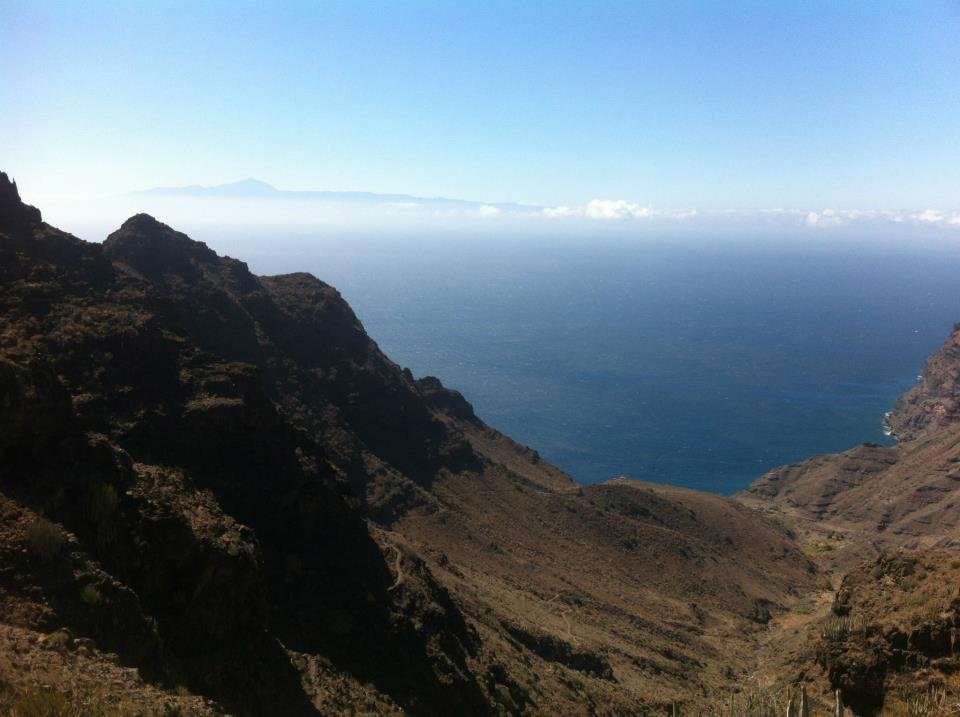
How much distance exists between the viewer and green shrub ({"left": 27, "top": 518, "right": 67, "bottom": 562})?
47.5 ft

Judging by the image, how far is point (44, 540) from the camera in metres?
14.7

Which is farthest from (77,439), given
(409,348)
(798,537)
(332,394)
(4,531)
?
(409,348)

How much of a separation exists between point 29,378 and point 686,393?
484 ft

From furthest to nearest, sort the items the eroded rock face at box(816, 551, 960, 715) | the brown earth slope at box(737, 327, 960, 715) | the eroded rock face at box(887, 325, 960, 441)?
1. the eroded rock face at box(887, 325, 960, 441)
2. the brown earth slope at box(737, 327, 960, 715)
3. the eroded rock face at box(816, 551, 960, 715)

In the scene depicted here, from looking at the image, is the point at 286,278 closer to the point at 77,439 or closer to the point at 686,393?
the point at 77,439

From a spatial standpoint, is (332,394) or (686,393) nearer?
(332,394)

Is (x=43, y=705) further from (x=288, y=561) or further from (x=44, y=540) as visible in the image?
(x=288, y=561)

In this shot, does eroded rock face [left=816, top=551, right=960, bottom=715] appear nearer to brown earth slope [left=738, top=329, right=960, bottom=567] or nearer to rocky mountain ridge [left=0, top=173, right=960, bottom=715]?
rocky mountain ridge [left=0, top=173, right=960, bottom=715]

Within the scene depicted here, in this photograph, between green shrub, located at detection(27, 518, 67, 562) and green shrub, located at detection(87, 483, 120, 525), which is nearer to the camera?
green shrub, located at detection(27, 518, 67, 562)

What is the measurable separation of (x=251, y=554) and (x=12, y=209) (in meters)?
23.5

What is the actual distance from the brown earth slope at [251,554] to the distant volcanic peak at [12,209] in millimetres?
192

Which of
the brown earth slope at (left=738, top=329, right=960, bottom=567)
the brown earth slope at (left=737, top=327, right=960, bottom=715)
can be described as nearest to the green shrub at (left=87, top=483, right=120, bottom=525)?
the brown earth slope at (left=737, top=327, right=960, bottom=715)

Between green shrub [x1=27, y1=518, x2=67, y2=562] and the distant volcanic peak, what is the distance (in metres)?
21.8

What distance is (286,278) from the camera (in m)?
70.1
